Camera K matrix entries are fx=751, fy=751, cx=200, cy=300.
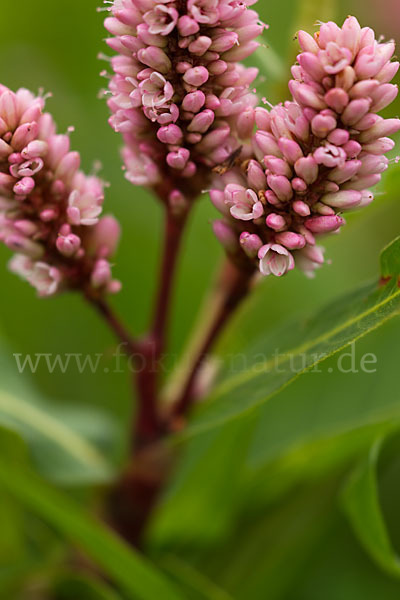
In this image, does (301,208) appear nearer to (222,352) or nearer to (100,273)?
(100,273)

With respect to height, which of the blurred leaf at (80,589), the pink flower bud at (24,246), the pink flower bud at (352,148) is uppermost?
the pink flower bud at (352,148)

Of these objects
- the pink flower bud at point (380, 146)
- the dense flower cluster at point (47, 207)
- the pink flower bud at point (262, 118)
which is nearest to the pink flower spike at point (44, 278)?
the dense flower cluster at point (47, 207)

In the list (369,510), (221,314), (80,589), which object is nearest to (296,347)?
(221,314)

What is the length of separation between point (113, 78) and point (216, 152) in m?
0.16

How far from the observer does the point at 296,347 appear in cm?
108

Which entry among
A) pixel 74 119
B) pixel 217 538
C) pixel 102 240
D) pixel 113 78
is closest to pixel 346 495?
pixel 217 538

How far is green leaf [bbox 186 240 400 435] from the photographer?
93 centimetres

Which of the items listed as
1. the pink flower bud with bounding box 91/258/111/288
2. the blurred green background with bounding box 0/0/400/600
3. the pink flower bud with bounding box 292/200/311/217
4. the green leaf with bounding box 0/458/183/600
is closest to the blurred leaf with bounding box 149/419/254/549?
the blurred green background with bounding box 0/0/400/600

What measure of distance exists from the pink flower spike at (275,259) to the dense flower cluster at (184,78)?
0.46 feet

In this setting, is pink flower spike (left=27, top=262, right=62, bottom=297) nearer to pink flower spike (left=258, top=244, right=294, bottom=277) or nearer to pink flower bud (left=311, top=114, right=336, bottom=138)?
pink flower spike (left=258, top=244, right=294, bottom=277)

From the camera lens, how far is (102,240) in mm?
1099

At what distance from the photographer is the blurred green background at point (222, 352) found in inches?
52.4

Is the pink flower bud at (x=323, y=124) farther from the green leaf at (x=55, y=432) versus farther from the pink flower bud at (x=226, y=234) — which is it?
the green leaf at (x=55, y=432)

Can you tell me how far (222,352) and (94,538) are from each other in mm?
509
